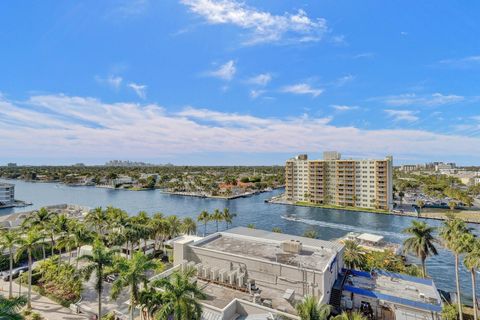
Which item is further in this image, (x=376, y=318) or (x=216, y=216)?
(x=216, y=216)

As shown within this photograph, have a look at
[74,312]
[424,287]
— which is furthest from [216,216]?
[424,287]

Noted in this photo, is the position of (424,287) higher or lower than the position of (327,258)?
lower

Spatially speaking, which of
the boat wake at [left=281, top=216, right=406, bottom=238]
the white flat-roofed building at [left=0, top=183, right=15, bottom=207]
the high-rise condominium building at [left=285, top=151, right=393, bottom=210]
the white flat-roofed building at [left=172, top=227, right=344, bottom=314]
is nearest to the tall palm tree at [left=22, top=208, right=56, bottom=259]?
the white flat-roofed building at [left=172, top=227, right=344, bottom=314]

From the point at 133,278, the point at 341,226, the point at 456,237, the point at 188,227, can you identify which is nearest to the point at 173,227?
the point at 188,227

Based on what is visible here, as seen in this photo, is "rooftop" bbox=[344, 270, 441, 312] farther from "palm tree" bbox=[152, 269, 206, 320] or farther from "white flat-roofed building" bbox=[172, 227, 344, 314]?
"palm tree" bbox=[152, 269, 206, 320]

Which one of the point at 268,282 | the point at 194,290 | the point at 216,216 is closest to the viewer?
the point at 194,290

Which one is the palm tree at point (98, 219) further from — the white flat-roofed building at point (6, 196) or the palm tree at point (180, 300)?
the white flat-roofed building at point (6, 196)

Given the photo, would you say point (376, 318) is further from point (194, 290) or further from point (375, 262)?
point (194, 290)
